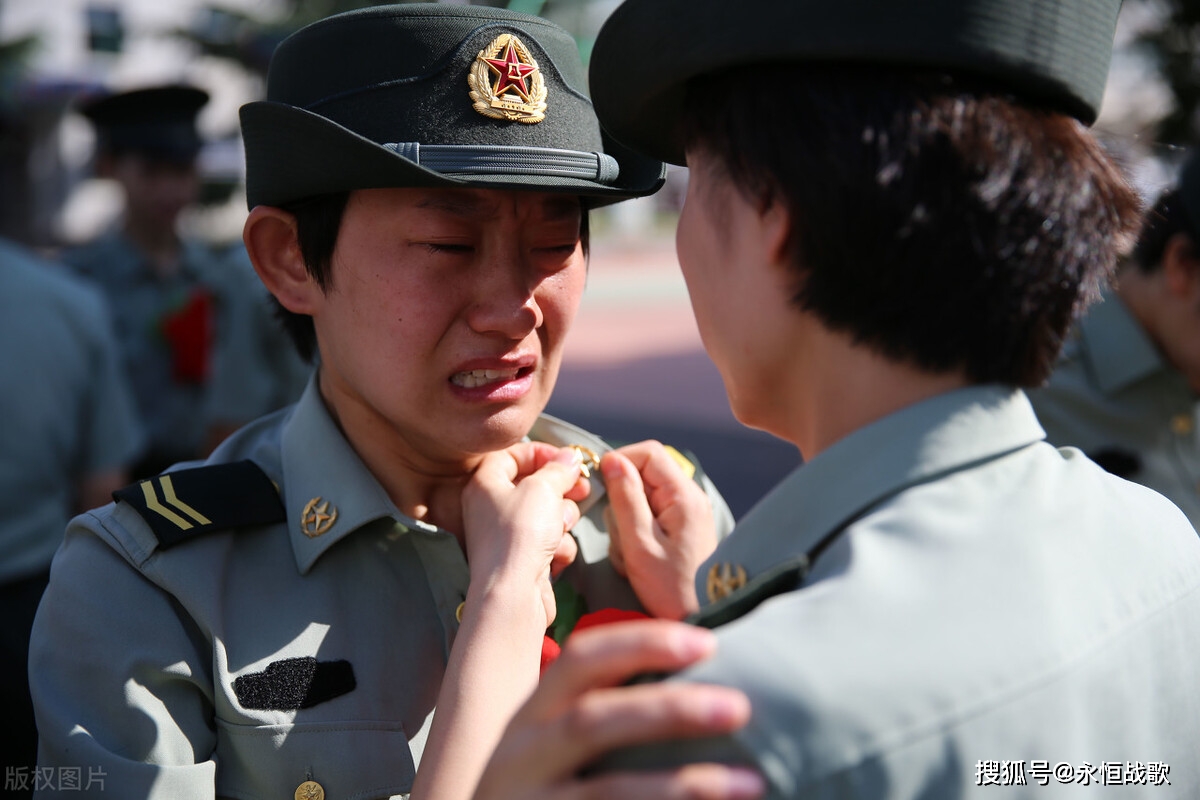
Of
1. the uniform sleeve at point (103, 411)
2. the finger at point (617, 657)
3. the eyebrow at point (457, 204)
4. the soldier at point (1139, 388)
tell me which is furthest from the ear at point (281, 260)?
the soldier at point (1139, 388)

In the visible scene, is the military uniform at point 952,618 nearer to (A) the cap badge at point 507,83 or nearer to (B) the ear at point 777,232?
(B) the ear at point 777,232

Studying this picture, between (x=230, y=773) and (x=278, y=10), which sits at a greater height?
(x=230, y=773)

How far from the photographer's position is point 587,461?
2.16m

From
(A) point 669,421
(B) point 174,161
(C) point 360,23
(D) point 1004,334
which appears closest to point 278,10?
(A) point 669,421

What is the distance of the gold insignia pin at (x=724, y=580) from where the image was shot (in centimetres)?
135

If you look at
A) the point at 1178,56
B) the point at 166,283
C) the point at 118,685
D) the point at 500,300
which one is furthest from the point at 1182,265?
the point at 1178,56

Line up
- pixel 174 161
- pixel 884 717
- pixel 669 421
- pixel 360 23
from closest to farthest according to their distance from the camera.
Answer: pixel 884 717 < pixel 360 23 < pixel 174 161 < pixel 669 421

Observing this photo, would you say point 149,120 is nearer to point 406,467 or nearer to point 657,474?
point 406,467

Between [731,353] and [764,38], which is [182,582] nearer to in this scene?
[731,353]

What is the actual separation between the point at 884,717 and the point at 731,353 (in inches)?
19.8

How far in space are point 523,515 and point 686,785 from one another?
82 centimetres

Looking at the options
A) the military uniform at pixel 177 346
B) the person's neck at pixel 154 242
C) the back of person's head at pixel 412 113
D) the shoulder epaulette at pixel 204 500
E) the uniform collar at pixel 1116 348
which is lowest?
the military uniform at pixel 177 346

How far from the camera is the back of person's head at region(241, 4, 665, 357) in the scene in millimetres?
1818

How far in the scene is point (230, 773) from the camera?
175cm
